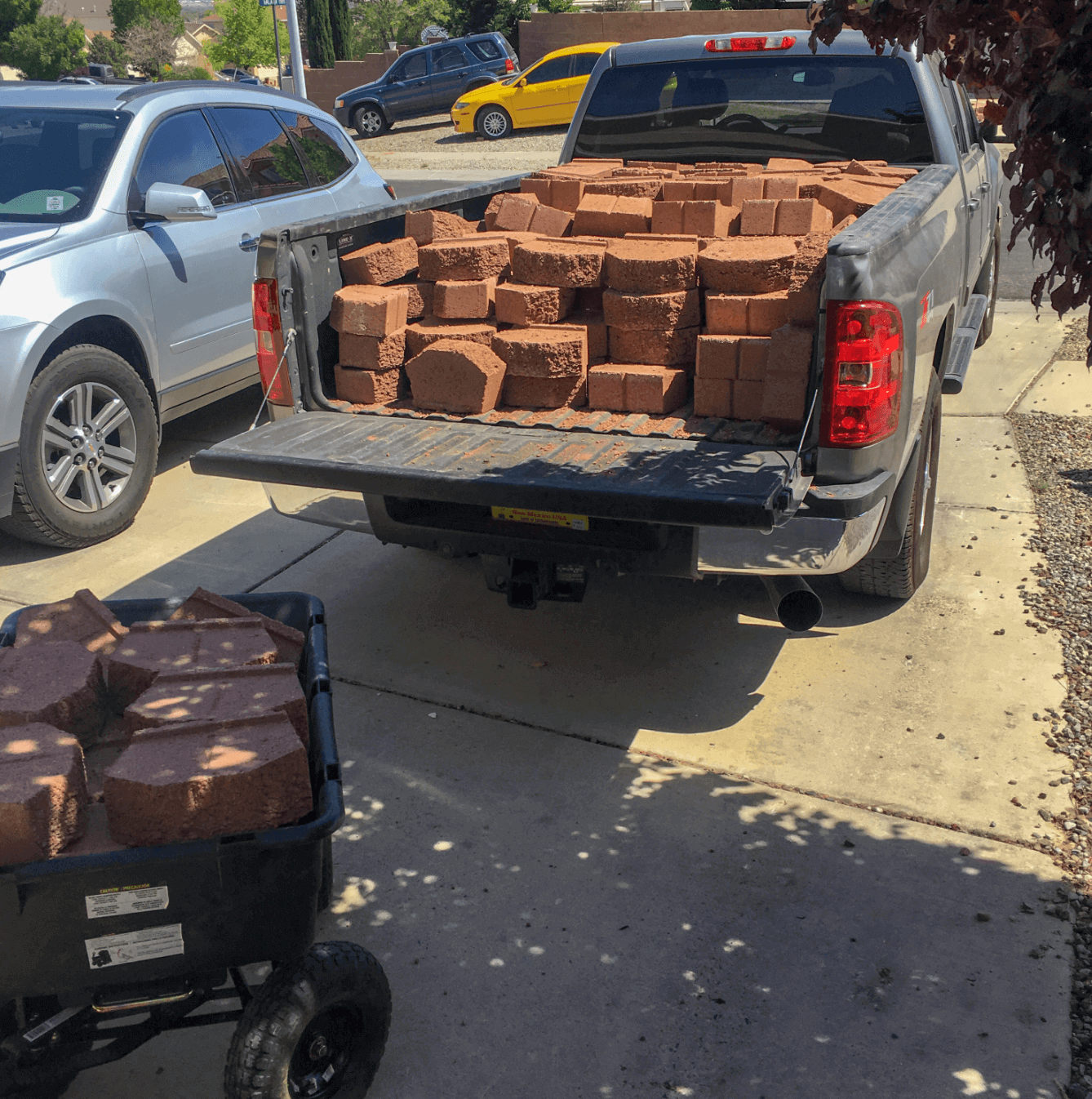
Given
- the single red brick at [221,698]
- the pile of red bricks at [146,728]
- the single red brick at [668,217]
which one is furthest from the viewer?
the single red brick at [668,217]

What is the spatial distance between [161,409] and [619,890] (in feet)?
13.8

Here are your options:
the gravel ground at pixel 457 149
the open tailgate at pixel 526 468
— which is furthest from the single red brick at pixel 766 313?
the gravel ground at pixel 457 149

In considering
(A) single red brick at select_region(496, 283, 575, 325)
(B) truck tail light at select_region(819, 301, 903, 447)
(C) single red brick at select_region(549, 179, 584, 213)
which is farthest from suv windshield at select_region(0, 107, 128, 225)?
(B) truck tail light at select_region(819, 301, 903, 447)

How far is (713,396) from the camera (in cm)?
430

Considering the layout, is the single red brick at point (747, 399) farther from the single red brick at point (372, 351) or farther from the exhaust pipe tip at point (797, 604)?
the single red brick at point (372, 351)

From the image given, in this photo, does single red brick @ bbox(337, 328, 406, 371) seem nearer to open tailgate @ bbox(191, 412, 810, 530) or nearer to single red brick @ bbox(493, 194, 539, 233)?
open tailgate @ bbox(191, 412, 810, 530)

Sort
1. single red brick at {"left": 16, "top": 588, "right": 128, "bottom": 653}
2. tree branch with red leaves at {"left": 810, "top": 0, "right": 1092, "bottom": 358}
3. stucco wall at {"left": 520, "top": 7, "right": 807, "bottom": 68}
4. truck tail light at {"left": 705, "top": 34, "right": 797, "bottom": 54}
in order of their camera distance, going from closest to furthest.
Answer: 1. tree branch with red leaves at {"left": 810, "top": 0, "right": 1092, "bottom": 358}
2. single red brick at {"left": 16, "top": 588, "right": 128, "bottom": 653}
3. truck tail light at {"left": 705, "top": 34, "right": 797, "bottom": 54}
4. stucco wall at {"left": 520, "top": 7, "right": 807, "bottom": 68}

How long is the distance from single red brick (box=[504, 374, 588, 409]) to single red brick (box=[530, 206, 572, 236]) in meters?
1.00

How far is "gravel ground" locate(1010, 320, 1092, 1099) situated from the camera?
303 centimetres

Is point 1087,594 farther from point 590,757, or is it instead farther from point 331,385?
point 331,385

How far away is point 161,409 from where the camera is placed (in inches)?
250

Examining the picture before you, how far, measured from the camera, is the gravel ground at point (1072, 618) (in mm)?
3029

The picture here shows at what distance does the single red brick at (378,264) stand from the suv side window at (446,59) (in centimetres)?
2669

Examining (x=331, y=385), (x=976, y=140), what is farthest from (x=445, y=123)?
(x=331, y=385)
